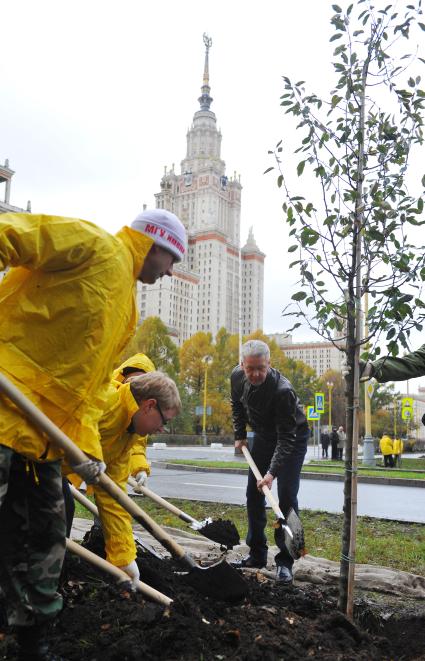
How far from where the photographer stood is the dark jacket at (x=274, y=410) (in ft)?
16.6

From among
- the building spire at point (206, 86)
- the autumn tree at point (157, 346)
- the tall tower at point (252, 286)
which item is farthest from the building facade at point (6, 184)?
the building spire at point (206, 86)

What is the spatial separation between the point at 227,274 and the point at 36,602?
438 feet

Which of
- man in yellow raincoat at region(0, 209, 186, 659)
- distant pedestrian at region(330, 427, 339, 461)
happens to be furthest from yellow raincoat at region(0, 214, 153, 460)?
distant pedestrian at region(330, 427, 339, 461)

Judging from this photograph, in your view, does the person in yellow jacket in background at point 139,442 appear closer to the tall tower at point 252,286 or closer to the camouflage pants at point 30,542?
the camouflage pants at point 30,542

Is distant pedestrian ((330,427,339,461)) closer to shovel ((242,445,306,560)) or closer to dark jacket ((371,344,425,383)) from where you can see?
shovel ((242,445,306,560))

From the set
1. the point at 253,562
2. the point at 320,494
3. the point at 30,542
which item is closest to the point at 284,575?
the point at 253,562

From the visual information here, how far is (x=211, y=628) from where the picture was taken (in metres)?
2.85

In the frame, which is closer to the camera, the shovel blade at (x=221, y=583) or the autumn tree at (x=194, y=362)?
the shovel blade at (x=221, y=583)

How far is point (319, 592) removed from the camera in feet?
13.6

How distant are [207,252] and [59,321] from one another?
13051 centimetres

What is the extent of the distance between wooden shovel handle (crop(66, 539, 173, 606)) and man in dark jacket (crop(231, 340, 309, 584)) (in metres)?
1.84

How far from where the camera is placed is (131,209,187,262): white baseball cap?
9.07ft

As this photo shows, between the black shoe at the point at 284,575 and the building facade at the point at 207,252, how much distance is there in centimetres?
10839

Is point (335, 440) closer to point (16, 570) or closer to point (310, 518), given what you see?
point (310, 518)
